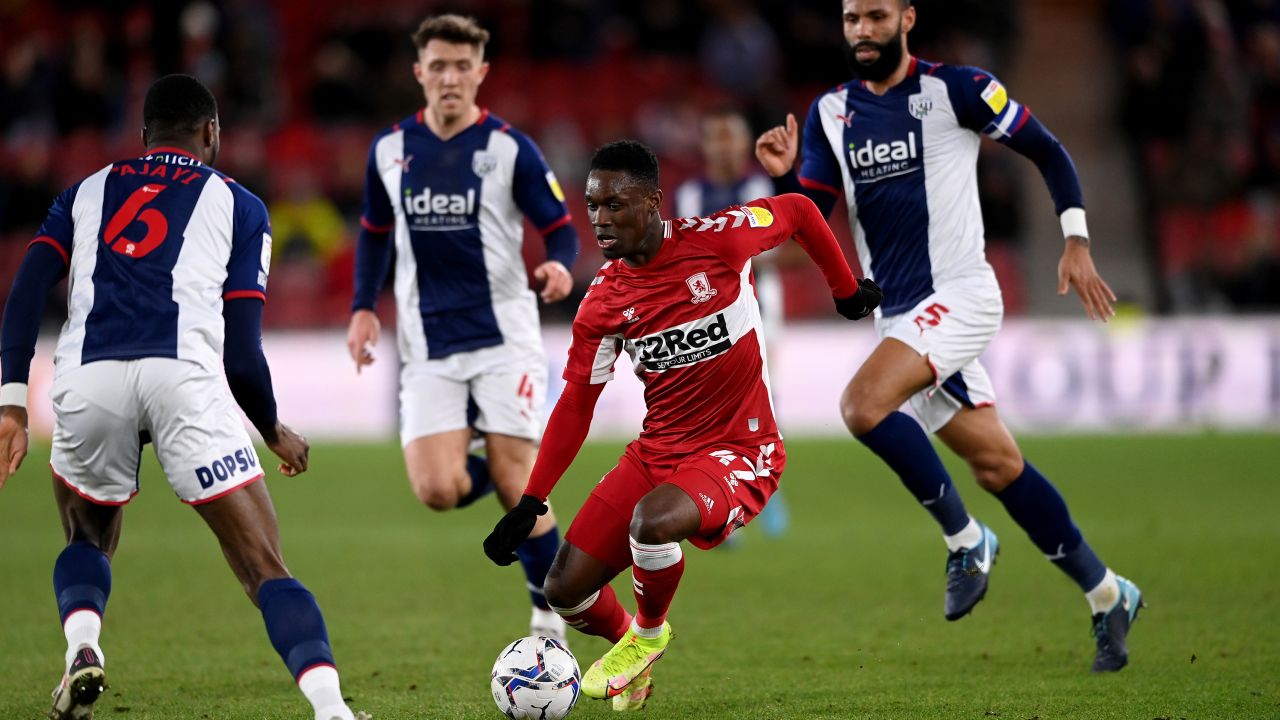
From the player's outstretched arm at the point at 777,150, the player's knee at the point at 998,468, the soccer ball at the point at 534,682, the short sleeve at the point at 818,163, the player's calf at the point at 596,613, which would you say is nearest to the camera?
the soccer ball at the point at 534,682

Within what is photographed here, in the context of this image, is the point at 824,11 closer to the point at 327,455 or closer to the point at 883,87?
the point at 327,455

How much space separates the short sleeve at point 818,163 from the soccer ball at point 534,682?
249cm

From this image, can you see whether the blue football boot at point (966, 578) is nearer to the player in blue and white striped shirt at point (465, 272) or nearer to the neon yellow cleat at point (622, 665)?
the neon yellow cleat at point (622, 665)

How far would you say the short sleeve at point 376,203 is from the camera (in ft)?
23.7

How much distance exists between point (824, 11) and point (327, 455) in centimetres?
1079

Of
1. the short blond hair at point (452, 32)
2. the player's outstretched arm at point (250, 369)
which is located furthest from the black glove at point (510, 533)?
the short blond hair at point (452, 32)

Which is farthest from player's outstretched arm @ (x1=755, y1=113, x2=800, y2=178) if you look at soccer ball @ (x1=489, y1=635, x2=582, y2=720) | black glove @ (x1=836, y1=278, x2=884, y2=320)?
soccer ball @ (x1=489, y1=635, x2=582, y2=720)

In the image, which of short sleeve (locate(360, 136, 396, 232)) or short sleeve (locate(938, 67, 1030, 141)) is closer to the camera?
short sleeve (locate(938, 67, 1030, 141))

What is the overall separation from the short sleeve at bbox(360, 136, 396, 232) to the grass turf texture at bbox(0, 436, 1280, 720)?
2018mm

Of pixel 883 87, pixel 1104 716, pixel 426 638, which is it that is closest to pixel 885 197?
pixel 883 87

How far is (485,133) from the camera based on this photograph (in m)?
7.11

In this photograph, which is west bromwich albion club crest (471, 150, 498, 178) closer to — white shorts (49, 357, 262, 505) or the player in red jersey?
the player in red jersey

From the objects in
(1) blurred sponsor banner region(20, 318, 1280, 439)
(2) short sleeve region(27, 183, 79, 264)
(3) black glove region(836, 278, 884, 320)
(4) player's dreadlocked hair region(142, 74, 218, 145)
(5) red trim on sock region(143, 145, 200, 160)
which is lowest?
(1) blurred sponsor banner region(20, 318, 1280, 439)

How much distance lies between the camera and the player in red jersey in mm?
5254
